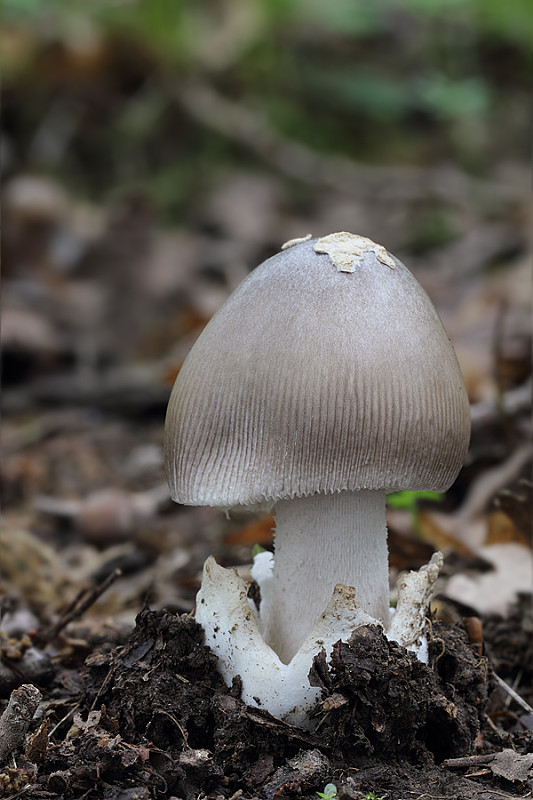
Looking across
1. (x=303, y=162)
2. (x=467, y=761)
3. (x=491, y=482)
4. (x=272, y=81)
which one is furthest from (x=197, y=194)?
(x=467, y=761)

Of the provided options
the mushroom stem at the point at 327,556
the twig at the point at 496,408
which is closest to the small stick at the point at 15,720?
the mushroom stem at the point at 327,556

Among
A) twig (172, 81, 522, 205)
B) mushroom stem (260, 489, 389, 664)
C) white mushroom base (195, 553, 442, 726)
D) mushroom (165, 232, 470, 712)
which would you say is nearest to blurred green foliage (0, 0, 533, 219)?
twig (172, 81, 522, 205)

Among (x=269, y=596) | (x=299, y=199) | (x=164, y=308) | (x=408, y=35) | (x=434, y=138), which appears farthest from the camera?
(x=408, y=35)

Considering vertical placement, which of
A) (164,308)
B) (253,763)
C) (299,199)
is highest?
(299,199)

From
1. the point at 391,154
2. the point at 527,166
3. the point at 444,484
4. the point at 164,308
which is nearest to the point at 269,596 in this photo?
the point at 444,484

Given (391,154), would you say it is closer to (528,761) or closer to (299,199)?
(299,199)

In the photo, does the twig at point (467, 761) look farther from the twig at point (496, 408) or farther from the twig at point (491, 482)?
the twig at point (496, 408)

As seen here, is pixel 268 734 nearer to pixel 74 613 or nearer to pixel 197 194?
pixel 74 613

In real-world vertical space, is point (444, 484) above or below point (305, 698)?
above
